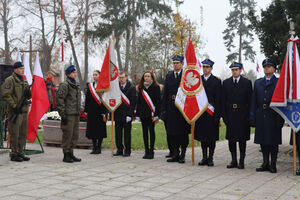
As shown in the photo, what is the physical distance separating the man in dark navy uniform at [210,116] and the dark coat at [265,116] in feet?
2.55

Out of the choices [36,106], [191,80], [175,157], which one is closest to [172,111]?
[191,80]

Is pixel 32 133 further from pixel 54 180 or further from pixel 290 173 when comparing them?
pixel 290 173

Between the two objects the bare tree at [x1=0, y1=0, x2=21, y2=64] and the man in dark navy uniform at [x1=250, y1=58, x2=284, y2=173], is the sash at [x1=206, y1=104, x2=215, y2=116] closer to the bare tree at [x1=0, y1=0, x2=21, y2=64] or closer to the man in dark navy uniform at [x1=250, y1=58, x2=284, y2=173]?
the man in dark navy uniform at [x1=250, y1=58, x2=284, y2=173]

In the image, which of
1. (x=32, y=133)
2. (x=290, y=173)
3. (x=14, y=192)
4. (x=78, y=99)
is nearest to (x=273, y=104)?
(x=290, y=173)

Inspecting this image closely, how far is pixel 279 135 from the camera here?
25.6 feet

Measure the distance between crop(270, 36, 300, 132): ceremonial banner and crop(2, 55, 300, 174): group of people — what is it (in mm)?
230

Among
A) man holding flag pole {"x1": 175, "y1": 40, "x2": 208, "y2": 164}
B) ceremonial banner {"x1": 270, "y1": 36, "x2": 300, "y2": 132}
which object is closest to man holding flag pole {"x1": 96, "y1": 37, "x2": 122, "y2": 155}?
man holding flag pole {"x1": 175, "y1": 40, "x2": 208, "y2": 164}

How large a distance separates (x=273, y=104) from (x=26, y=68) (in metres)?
6.52

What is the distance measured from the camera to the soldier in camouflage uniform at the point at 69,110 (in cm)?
862

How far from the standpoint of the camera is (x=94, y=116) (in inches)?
402

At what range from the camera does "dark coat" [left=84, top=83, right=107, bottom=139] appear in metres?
10.1

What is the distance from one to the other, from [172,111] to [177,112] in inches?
4.5

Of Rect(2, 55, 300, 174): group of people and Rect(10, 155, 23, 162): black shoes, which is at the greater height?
Rect(2, 55, 300, 174): group of people

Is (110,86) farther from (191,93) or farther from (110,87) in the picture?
(191,93)
